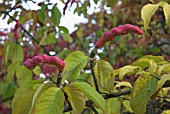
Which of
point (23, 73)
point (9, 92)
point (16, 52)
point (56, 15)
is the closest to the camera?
point (56, 15)

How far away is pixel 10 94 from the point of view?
125 inches

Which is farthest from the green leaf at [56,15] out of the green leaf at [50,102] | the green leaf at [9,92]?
the green leaf at [50,102]

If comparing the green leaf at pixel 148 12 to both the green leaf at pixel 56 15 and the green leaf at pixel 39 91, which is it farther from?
the green leaf at pixel 56 15

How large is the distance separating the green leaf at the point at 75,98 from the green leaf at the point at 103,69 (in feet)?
0.65

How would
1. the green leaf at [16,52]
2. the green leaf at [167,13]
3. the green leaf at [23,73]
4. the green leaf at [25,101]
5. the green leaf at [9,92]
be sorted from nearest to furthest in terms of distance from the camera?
the green leaf at [25,101] → the green leaf at [167,13] → the green leaf at [23,73] → the green leaf at [16,52] → the green leaf at [9,92]

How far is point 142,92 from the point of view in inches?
47.6

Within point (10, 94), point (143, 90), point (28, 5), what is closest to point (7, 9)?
point (28, 5)

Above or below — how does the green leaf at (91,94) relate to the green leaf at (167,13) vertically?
below

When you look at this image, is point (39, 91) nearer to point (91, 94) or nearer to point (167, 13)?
point (91, 94)

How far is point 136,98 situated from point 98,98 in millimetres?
148

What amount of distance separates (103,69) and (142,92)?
19 centimetres

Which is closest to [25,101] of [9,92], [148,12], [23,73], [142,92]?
[142,92]

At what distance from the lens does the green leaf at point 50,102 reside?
105cm

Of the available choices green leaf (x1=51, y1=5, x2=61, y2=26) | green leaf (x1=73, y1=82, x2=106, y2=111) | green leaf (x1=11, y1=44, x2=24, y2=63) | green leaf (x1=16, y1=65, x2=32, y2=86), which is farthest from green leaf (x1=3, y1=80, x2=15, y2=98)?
green leaf (x1=73, y1=82, x2=106, y2=111)
